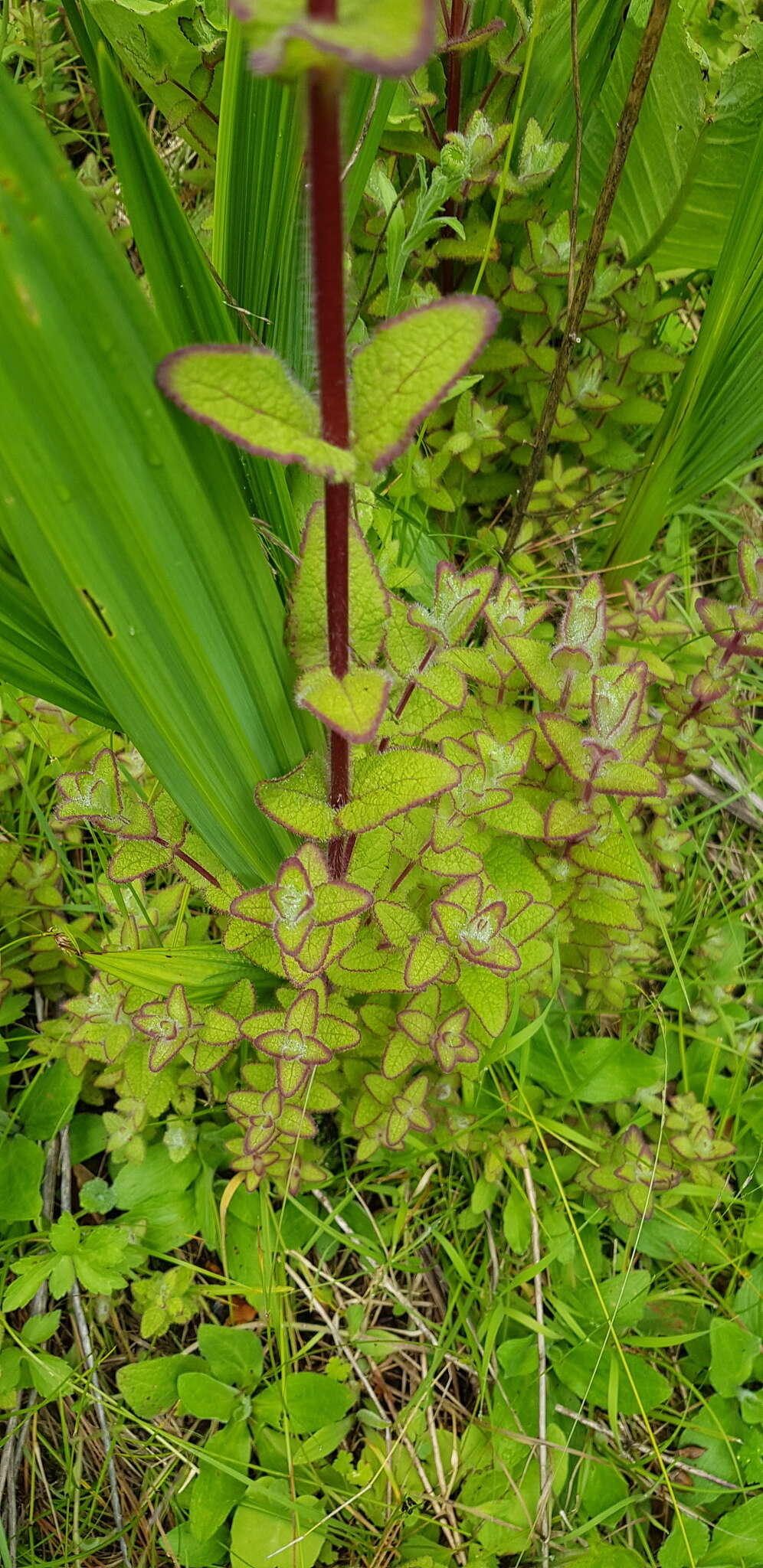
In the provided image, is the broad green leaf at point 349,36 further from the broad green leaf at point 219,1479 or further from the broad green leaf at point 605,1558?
the broad green leaf at point 605,1558

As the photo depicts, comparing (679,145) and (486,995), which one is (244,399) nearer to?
(486,995)

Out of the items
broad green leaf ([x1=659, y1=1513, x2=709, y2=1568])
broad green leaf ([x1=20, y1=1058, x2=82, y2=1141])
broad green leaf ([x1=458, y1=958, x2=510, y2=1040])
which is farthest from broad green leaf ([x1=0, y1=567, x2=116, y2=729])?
broad green leaf ([x1=659, y1=1513, x2=709, y2=1568])

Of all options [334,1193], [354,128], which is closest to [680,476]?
[354,128]

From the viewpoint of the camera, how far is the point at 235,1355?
48.1 inches

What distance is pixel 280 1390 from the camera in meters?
1.20

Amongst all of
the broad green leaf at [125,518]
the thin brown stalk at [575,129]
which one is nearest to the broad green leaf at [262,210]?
the broad green leaf at [125,518]

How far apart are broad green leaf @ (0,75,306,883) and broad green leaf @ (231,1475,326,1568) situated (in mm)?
871

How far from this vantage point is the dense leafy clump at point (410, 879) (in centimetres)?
89

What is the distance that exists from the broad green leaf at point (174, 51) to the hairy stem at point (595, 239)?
516 millimetres

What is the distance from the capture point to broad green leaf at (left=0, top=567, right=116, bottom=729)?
84cm

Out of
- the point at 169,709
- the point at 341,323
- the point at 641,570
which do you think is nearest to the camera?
the point at 341,323

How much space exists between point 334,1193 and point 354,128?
52.6 inches

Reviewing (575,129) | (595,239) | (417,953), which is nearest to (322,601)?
(417,953)

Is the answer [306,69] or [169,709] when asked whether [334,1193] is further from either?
[306,69]
